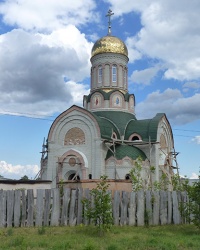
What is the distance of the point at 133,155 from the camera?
77.3ft

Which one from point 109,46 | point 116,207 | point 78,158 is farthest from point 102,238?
point 109,46

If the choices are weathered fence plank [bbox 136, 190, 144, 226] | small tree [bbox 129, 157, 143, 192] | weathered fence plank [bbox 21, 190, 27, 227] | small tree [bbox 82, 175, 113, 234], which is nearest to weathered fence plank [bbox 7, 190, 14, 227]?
weathered fence plank [bbox 21, 190, 27, 227]

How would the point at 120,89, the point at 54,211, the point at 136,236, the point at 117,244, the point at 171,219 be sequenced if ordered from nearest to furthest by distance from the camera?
the point at 117,244 → the point at 136,236 → the point at 54,211 → the point at 171,219 → the point at 120,89

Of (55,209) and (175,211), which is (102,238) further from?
(175,211)

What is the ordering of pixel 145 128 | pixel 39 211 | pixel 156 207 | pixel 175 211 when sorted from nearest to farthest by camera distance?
pixel 39 211, pixel 156 207, pixel 175 211, pixel 145 128

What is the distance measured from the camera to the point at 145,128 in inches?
1010

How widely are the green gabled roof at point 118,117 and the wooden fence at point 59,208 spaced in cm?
1399

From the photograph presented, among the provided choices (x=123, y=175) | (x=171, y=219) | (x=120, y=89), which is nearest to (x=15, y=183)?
(x=171, y=219)

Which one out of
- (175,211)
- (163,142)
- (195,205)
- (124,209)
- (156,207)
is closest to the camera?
(195,205)

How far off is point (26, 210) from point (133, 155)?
504 inches

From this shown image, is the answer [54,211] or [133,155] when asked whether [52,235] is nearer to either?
[54,211]

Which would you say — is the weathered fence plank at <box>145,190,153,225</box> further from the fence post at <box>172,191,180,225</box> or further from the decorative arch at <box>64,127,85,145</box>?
the decorative arch at <box>64,127,85,145</box>

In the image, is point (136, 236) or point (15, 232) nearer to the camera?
point (136, 236)

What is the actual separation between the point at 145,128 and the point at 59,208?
590 inches
